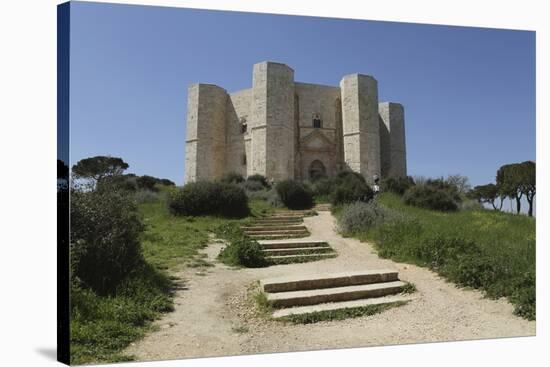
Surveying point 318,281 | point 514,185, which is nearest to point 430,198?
point 514,185

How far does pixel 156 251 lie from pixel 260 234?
7.08ft

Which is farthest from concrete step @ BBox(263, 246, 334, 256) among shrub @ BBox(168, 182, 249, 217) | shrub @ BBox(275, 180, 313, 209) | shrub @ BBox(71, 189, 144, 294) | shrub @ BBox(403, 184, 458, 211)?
shrub @ BBox(275, 180, 313, 209)

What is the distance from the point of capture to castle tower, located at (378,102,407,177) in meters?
24.2

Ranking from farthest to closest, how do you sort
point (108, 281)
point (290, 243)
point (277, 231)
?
point (277, 231) < point (290, 243) < point (108, 281)

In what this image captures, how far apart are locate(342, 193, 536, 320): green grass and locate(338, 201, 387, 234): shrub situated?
211 mm

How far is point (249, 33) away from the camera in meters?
5.36

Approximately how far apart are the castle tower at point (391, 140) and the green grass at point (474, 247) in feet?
54.1

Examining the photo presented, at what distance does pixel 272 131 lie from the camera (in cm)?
1908

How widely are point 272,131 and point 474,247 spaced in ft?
45.0

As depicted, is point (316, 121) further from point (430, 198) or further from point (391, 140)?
point (430, 198)

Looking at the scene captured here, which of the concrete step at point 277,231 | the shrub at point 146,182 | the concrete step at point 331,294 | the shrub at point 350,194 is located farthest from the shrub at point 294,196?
the concrete step at point 331,294

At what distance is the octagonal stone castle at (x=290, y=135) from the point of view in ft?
63.9

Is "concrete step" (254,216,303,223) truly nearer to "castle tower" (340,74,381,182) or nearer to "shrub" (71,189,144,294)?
"shrub" (71,189,144,294)

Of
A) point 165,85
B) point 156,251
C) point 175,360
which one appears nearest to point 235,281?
point 156,251
